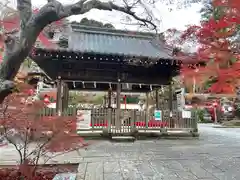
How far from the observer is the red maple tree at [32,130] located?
3615 mm

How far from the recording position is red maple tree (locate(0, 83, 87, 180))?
142 inches

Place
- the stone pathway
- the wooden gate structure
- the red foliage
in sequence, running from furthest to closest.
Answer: the wooden gate structure → the stone pathway → the red foliage

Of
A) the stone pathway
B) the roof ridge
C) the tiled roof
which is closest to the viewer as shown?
the stone pathway

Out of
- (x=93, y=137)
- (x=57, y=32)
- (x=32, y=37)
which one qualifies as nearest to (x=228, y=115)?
(x=93, y=137)

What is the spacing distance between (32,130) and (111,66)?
16.6ft

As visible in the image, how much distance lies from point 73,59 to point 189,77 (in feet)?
14.0

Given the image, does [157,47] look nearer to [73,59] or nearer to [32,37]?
[73,59]

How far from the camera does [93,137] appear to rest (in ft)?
26.0

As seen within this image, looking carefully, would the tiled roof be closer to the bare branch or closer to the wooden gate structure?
the wooden gate structure

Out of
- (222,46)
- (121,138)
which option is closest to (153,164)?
(222,46)

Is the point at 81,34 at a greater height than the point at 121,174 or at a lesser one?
greater

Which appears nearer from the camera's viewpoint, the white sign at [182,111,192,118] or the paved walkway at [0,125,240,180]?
the paved walkway at [0,125,240,180]

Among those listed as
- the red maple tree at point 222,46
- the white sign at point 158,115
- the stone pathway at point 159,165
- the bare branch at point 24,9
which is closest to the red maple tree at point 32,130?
the stone pathway at point 159,165

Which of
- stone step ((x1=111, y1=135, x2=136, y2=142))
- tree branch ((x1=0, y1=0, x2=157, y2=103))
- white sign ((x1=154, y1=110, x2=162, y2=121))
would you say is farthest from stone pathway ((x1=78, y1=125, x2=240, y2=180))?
white sign ((x1=154, y1=110, x2=162, y2=121))
